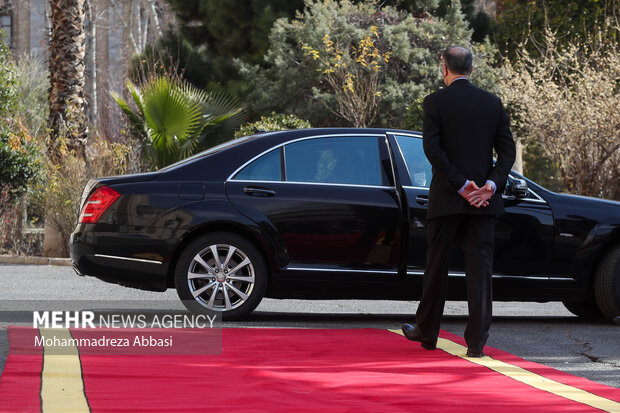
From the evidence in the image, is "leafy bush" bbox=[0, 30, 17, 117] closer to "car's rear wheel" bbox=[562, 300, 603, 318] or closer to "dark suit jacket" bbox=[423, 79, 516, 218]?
"car's rear wheel" bbox=[562, 300, 603, 318]

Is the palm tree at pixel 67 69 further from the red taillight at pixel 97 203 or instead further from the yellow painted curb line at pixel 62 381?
the yellow painted curb line at pixel 62 381

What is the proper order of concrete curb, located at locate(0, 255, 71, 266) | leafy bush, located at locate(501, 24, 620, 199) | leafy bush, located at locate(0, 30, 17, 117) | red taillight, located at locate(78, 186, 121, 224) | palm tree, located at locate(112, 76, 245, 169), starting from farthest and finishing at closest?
leafy bush, located at locate(0, 30, 17, 117)
leafy bush, located at locate(501, 24, 620, 199)
palm tree, located at locate(112, 76, 245, 169)
concrete curb, located at locate(0, 255, 71, 266)
red taillight, located at locate(78, 186, 121, 224)

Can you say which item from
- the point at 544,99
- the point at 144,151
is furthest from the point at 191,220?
the point at 544,99

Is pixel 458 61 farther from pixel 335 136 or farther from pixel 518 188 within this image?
pixel 335 136

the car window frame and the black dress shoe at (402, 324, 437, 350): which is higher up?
the car window frame

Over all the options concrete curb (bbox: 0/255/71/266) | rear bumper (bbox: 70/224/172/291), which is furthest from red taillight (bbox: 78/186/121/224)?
concrete curb (bbox: 0/255/71/266)

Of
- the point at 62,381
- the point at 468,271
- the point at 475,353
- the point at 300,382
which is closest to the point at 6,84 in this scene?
the point at 468,271

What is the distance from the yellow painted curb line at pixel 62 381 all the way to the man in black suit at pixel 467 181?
2255 millimetres

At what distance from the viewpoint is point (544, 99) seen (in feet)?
68.1

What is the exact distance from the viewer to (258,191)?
848cm

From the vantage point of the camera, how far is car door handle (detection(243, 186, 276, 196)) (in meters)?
8.46

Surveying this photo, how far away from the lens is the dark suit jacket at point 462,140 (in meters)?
6.66

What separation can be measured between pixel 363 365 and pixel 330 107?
17739mm

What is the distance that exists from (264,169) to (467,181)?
2.42m
